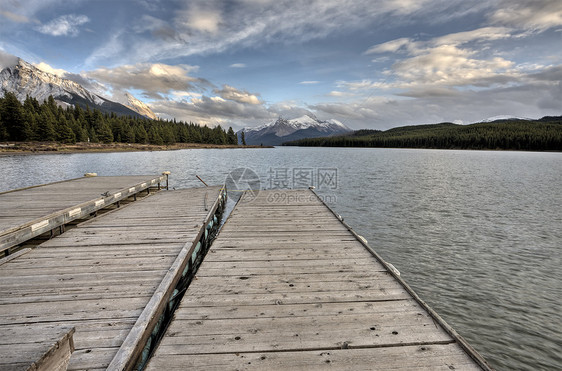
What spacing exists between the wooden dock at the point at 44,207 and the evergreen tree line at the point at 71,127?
88666 millimetres

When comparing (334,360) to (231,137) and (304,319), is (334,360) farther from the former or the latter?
(231,137)

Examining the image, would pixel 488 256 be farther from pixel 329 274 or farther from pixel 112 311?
pixel 112 311

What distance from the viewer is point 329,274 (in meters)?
5.91

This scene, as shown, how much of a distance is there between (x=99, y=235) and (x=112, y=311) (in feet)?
15.9

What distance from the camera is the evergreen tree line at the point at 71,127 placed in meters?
75.3

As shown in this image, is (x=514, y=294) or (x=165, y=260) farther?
(x=514, y=294)

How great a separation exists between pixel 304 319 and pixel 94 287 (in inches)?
165

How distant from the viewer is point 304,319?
168 inches

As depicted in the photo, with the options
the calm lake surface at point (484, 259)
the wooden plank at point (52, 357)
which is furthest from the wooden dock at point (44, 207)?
the calm lake surface at point (484, 259)

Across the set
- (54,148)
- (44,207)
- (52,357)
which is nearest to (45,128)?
(54,148)

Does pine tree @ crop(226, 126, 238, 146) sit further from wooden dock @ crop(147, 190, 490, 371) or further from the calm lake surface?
wooden dock @ crop(147, 190, 490, 371)

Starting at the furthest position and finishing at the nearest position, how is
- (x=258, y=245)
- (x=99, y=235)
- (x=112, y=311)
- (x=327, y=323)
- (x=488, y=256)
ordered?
(x=488, y=256) < (x=99, y=235) < (x=258, y=245) < (x=112, y=311) < (x=327, y=323)

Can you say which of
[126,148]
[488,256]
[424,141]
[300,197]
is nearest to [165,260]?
[300,197]

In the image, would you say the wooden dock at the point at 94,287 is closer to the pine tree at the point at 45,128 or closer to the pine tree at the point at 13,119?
the pine tree at the point at 13,119
